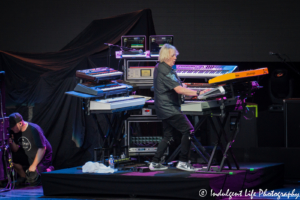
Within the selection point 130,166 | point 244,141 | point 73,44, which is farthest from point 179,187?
point 73,44

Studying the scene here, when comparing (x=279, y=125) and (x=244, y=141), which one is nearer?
(x=244, y=141)

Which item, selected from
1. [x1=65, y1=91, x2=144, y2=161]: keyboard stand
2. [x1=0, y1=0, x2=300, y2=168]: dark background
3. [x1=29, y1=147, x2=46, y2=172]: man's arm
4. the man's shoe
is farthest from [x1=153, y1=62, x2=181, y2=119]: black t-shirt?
[x1=0, y1=0, x2=300, y2=168]: dark background

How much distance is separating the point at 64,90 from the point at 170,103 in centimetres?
296

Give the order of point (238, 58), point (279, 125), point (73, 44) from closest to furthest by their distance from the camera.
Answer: point (73, 44), point (279, 125), point (238, 58)

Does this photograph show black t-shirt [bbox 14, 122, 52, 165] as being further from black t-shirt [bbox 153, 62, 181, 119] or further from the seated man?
black t-shirt [bbox 153, 62, 181, 119]

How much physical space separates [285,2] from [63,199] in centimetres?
662

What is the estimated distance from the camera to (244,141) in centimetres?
694

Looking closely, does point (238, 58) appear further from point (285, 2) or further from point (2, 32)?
point (2, 32)

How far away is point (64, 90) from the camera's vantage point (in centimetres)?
726

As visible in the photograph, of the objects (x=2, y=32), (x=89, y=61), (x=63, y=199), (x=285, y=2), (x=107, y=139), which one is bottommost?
(x=63, y=199)

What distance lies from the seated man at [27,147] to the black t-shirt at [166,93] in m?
2.20

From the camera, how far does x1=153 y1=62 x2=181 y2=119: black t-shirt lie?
4832mm

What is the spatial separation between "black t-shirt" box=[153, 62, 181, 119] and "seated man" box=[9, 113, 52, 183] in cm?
220

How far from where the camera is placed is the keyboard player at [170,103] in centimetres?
482
